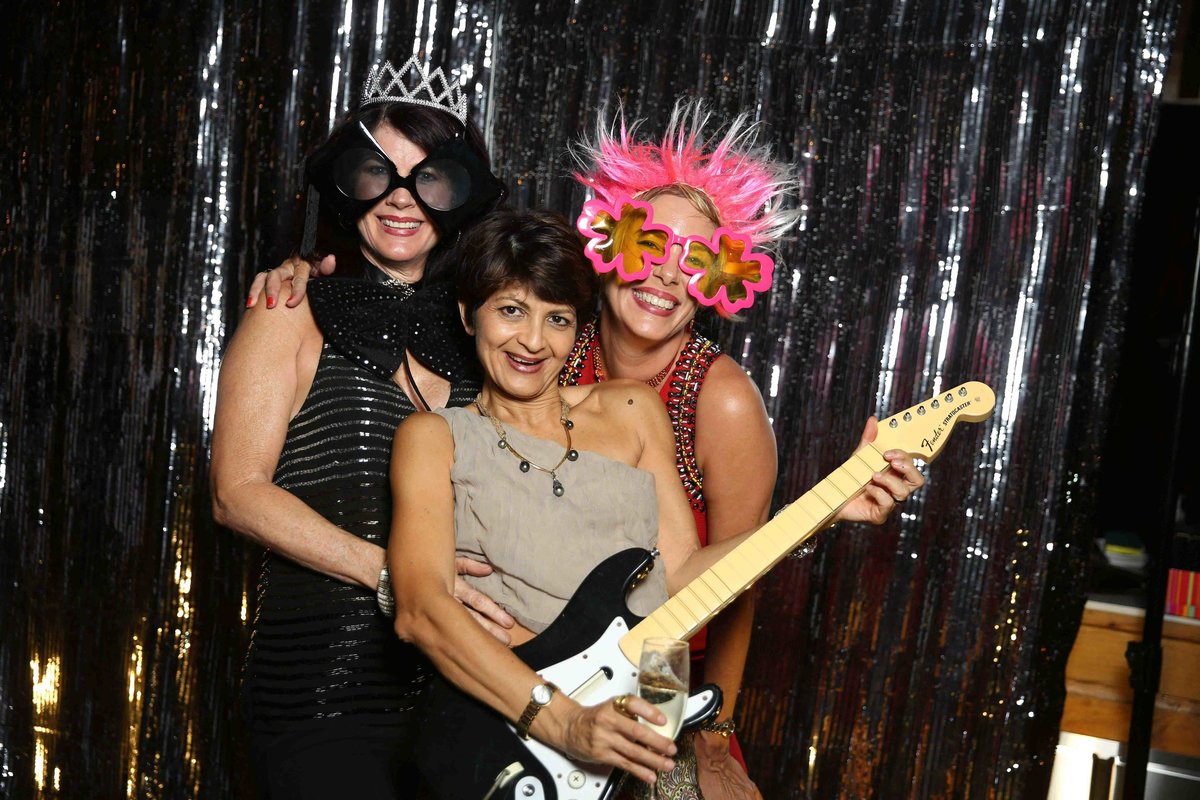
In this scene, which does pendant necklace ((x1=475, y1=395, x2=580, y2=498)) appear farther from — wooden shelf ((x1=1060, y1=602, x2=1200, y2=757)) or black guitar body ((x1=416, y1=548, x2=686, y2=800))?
wooden shelf ((x1=1060, y1=602, x2=1200, y2=757))

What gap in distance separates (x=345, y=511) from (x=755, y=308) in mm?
1437

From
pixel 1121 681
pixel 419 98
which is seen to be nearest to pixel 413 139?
pixel 419 98

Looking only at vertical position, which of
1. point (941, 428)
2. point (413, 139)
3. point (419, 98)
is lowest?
point (941, 428)

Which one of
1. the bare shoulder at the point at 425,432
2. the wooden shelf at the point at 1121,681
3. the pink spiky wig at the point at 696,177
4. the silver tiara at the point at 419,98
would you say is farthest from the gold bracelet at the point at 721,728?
the wooden shelf at the point at 1121,681

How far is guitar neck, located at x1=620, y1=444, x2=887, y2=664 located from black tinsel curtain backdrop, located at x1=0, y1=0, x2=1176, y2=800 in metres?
1.18

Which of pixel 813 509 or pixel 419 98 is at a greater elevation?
pixel 419 98

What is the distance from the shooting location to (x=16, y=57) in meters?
3.40

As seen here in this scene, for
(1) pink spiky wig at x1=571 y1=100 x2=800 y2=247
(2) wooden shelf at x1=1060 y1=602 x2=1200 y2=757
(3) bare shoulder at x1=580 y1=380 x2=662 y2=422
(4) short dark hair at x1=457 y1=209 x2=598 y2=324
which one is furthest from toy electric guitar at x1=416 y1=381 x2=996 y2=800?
(2) wooden shelf at x1=1060 y1=602 x2=1200 y2=757

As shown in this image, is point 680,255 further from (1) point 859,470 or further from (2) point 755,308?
(2) point 755,308

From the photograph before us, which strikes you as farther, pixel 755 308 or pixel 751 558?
pixel 755 308

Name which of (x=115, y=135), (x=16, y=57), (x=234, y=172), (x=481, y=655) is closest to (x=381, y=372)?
(x=481, y=655)

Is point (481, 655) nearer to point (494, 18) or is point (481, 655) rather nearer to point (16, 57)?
point (494, 18)

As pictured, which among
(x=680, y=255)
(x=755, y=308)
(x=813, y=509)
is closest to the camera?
(x=813, y=509)

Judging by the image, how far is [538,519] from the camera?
69.6 inches
